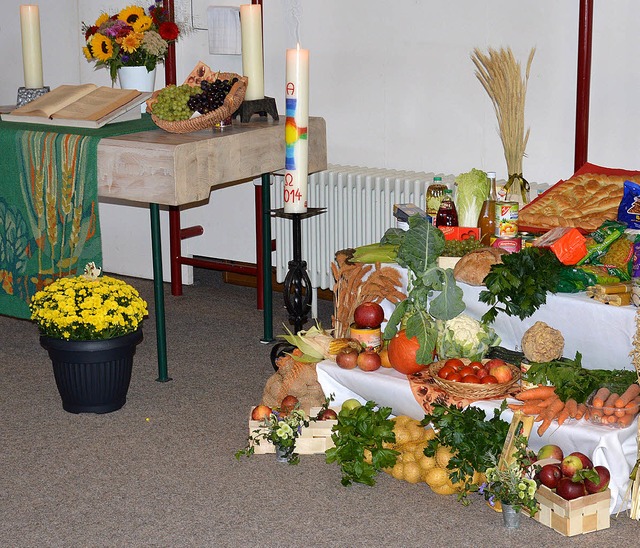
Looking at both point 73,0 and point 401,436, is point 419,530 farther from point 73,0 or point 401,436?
point 73,0

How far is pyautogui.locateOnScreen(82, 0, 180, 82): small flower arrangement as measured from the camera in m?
4.77

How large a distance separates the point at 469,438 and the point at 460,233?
896 mm

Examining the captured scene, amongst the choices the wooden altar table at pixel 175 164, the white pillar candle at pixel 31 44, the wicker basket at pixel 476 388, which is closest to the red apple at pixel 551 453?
the wicker basket at pixel 476 388

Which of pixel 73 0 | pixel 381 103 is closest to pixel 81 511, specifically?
pixel 381 103

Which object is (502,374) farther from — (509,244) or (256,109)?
(256,109)

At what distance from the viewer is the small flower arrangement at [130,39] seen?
15.6ft

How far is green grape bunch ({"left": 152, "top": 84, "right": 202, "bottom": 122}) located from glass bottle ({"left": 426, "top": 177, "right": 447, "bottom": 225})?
1.02 meters

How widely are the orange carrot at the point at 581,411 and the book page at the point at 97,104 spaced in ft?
7.57

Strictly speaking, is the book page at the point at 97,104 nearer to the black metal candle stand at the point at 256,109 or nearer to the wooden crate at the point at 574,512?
the black metal candle stand at the point at 256,109

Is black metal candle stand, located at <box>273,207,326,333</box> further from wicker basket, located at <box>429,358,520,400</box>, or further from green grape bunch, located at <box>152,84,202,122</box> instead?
wicker basket, located at <box>429,358,520,400</box>

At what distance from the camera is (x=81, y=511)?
127 inches

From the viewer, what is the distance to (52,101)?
4.61 m

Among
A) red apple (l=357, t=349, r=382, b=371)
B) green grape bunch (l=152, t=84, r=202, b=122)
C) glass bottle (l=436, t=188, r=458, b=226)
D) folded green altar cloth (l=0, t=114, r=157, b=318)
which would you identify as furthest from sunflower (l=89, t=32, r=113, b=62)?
red apple (l=357, t=349, r=382, b=371)

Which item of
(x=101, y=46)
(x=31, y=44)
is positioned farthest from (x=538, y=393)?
(x=31, y=44)
